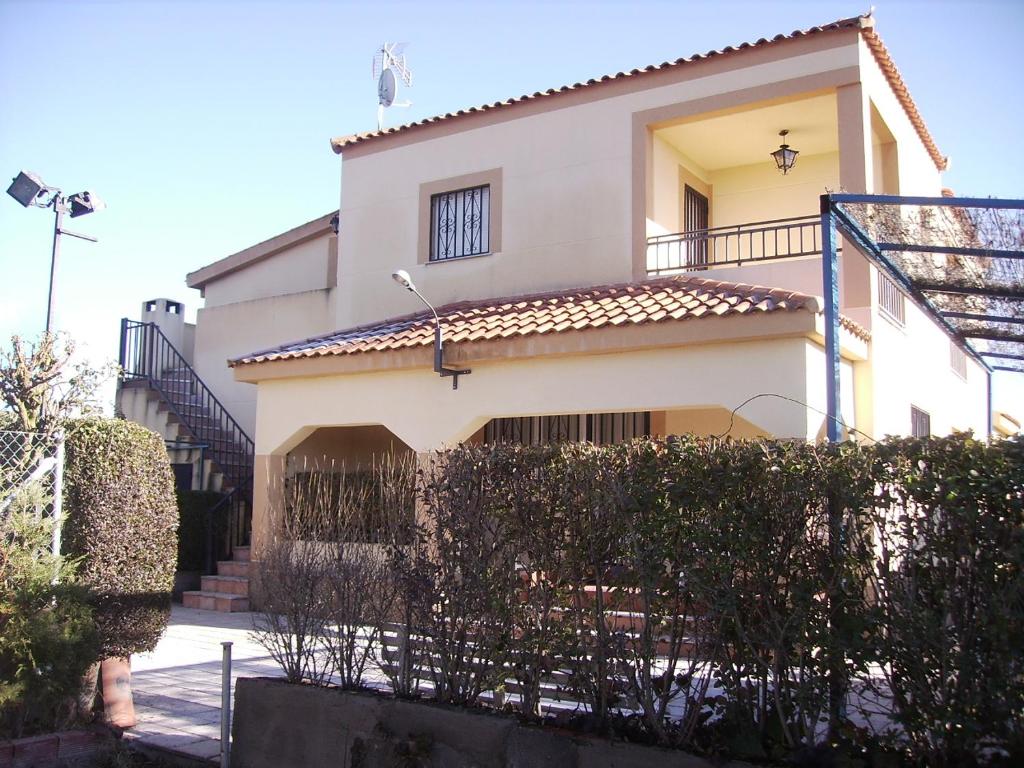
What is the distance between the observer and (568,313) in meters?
11.2

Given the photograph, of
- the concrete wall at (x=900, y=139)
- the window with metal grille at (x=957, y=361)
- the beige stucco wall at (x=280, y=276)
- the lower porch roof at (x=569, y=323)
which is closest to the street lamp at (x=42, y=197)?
the lower porch roof at (x=569, y=323)

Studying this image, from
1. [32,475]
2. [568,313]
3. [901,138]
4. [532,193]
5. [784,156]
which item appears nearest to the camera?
[32,475]

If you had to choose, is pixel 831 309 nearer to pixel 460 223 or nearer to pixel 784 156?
pixel 784 156

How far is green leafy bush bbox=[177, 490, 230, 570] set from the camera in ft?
47.2

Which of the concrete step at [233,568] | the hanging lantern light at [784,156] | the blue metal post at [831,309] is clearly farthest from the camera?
the concrete step at [233,568]

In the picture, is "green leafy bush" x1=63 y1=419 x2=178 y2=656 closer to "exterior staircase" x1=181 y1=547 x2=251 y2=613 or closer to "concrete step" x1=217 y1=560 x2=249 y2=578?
"exterior staircase" x1=181 y1=547 x2=251 y2=613

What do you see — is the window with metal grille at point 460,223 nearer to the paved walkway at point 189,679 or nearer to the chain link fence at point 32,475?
the paved walkway at point 189,679

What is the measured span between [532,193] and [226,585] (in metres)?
7.42

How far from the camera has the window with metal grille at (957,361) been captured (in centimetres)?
1500

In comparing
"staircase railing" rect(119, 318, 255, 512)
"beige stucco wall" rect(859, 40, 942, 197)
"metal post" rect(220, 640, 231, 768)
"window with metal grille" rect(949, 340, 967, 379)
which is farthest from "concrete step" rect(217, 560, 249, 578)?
"window with metal grille" rect(949, 340, 967, 379)

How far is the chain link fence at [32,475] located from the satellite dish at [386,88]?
12.8 m

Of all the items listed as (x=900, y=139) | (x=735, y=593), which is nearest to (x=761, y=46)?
(x=900, y=139)

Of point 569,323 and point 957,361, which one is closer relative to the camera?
point 569,323

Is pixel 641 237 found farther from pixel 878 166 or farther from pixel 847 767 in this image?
pixel 847 767
